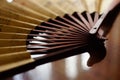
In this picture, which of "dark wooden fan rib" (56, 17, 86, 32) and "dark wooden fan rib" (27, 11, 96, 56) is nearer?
"dark wooden fan rib" (27, 11, 96, 56)

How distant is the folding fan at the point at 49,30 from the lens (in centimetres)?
75

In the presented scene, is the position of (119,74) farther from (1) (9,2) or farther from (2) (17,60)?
(1) (9,2)

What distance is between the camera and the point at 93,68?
2.78ft

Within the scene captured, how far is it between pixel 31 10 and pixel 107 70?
0.49 m

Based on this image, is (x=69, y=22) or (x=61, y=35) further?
(x=69, y=22)

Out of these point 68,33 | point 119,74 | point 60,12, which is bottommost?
→ point 119,74

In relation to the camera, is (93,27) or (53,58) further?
(93,27)

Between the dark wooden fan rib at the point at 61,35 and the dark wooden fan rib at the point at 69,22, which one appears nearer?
the dark wooden fan rib at the point at 61,35

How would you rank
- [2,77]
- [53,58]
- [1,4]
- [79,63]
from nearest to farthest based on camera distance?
[2,77]
[53,58]
[79,63]
[1,4]

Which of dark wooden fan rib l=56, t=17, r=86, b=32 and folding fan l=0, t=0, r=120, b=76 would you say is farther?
dark wooden fan rib l=56, t=17, r=86, b=32

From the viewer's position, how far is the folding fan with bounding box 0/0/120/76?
752 millimetres

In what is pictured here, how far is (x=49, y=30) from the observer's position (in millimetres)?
964

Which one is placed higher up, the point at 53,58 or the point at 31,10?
the point at 31,10

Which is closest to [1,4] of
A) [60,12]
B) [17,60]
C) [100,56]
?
[60,12]
